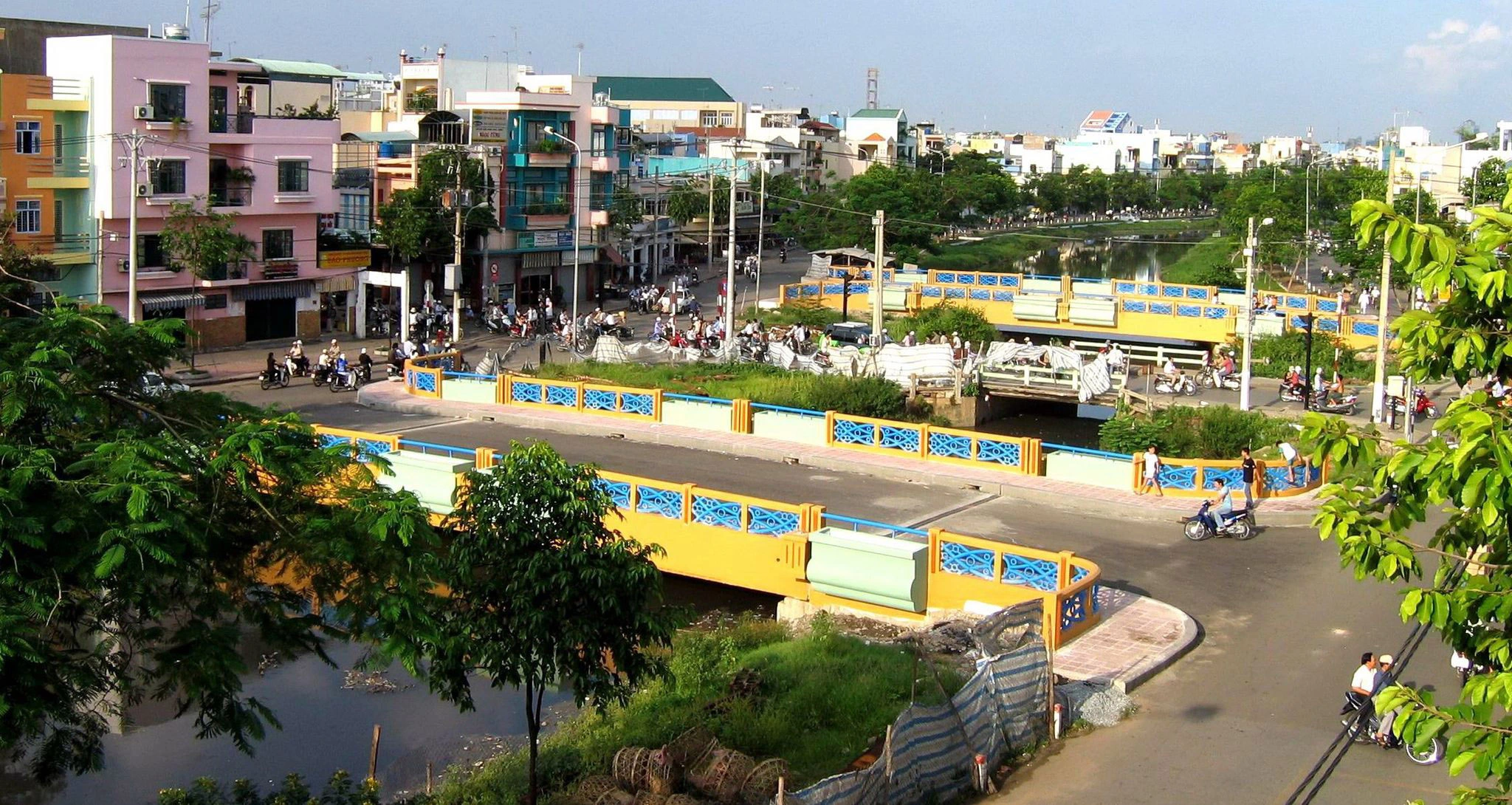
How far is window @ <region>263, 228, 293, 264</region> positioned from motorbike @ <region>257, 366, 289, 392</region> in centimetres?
679

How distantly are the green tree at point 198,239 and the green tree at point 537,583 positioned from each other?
27.6 meters

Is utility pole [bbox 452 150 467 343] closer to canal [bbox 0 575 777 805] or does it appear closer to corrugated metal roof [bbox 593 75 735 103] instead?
canal [bbox 0 575 777 805]

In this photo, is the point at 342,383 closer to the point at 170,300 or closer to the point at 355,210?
the point at 170,300

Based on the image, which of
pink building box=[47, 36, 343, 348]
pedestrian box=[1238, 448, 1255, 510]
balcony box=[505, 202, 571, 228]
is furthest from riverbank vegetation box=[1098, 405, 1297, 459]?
balcony box=[505, 202, 571, 228]

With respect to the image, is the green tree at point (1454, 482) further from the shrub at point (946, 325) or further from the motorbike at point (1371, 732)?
the shrub at point (946, 325)

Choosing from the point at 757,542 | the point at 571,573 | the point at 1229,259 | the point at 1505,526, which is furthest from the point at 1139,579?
the point at 1229,259

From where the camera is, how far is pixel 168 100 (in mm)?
39375

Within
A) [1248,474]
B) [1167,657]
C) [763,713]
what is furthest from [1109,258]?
[763,713]

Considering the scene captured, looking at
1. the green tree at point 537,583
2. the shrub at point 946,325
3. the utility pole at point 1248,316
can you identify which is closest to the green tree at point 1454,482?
the green tree at point 537,583

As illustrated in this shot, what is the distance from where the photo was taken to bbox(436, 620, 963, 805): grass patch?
1434 centimetres

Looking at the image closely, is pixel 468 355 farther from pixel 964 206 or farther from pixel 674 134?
pixel 964 206

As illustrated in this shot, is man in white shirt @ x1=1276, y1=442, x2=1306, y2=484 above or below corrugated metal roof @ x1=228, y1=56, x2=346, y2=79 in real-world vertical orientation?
below

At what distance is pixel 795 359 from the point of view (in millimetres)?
38312

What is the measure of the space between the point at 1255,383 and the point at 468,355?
20284mm
